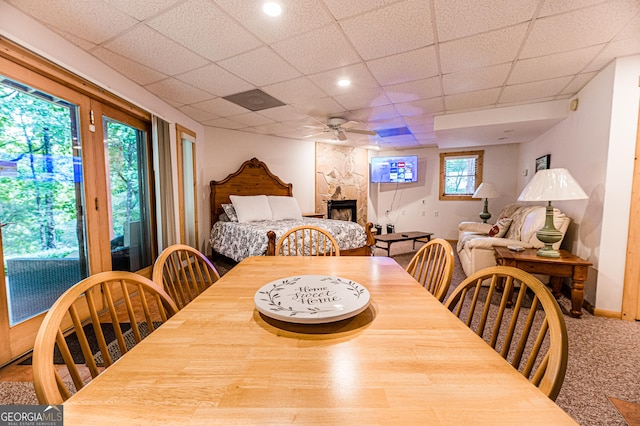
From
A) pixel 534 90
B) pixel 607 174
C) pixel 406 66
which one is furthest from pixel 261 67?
pixel 607 174

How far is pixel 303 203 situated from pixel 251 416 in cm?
519

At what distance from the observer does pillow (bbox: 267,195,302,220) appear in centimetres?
461

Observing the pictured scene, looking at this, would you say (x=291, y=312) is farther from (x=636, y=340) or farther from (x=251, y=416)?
(x=636, y=340)

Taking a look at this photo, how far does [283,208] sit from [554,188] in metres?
3.61

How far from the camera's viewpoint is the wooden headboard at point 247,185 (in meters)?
4.54

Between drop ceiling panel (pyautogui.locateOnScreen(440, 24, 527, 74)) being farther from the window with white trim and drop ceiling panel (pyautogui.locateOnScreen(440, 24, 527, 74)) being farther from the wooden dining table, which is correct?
the window with white trim

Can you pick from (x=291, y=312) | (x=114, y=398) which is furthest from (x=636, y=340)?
(x=114, y=398)

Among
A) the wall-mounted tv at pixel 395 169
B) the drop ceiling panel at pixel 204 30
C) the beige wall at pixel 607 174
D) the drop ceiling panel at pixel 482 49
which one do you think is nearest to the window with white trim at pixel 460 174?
the wall-mounted tv at pixel 395 169

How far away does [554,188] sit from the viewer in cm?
239

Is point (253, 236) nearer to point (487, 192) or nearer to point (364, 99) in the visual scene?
point (364, 99)

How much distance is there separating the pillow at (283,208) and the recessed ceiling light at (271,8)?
125 inches

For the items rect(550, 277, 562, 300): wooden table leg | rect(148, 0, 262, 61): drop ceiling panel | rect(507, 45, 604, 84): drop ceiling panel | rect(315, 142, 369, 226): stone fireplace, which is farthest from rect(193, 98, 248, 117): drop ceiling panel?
rect(550, 277, 562, 300): wooden table leg

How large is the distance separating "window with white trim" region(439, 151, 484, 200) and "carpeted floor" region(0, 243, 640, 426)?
12.9 feet

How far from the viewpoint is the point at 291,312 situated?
0.80m
